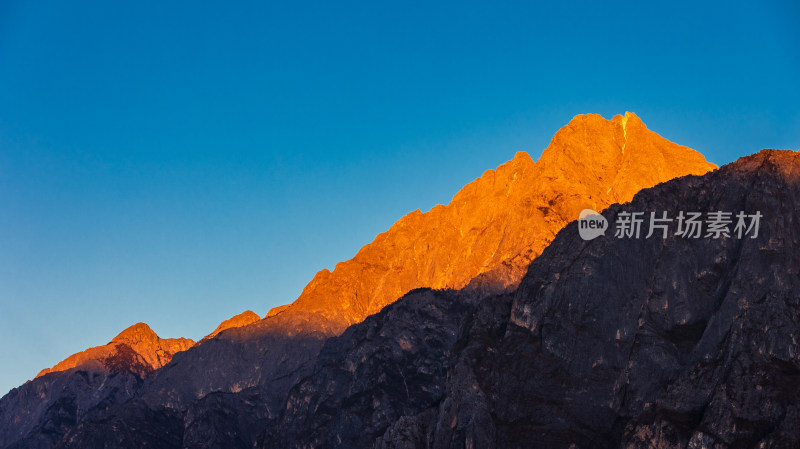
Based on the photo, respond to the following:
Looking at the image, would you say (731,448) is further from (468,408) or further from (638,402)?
(468,408)

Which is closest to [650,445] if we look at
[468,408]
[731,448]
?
[731,448]

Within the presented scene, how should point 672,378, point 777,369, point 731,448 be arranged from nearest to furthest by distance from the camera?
point 731,448
point 777,369
point 672,378

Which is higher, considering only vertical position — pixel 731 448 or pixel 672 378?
pixel 672 378

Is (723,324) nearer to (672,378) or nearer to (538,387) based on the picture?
(672,378)

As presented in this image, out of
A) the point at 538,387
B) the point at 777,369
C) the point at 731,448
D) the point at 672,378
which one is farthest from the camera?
the point at 538,387

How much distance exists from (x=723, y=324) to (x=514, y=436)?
46.7 m

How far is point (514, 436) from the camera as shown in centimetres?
18838

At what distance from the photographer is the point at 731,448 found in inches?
6358

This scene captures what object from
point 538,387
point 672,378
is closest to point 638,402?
point 672,378

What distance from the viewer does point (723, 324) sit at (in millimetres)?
192375

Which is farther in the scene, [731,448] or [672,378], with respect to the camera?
[672,378]

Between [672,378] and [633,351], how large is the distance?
1286cm

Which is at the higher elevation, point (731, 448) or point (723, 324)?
Answer: point (723, 324)

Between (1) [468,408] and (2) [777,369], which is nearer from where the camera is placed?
(2) [777,369]
